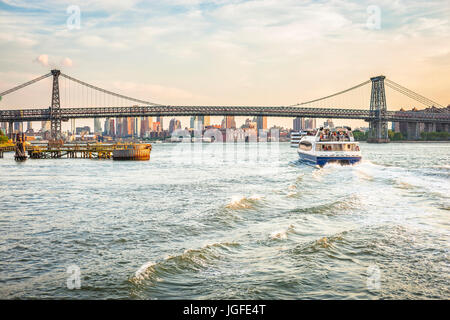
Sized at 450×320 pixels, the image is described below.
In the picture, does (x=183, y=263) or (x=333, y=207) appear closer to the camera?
(x=183, y=263)

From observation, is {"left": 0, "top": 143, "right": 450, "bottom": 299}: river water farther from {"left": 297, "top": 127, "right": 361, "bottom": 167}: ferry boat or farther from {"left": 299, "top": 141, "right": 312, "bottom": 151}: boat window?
{"left": 299, "top": 141, "right": 312, "bottom": 151}: boat window

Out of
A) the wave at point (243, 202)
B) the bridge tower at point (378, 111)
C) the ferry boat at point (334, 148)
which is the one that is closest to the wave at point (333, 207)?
the wave at point (243, 202)

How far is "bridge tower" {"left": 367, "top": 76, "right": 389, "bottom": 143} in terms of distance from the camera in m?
160

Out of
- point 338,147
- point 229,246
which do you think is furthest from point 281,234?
point 338,147

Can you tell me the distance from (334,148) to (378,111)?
117m

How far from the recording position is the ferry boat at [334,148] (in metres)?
49.2

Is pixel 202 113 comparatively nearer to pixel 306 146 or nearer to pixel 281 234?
pixel 306 146

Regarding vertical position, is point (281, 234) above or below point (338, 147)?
below

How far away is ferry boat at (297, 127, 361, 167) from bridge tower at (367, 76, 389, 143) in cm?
11363

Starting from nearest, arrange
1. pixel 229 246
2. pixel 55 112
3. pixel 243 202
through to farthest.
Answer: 1. pixel 229 246
2. pixel 243 202
3. pixel 55 112

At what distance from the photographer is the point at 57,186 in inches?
1284

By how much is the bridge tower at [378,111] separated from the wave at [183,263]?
156139 mm

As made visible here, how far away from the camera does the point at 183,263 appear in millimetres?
11789
